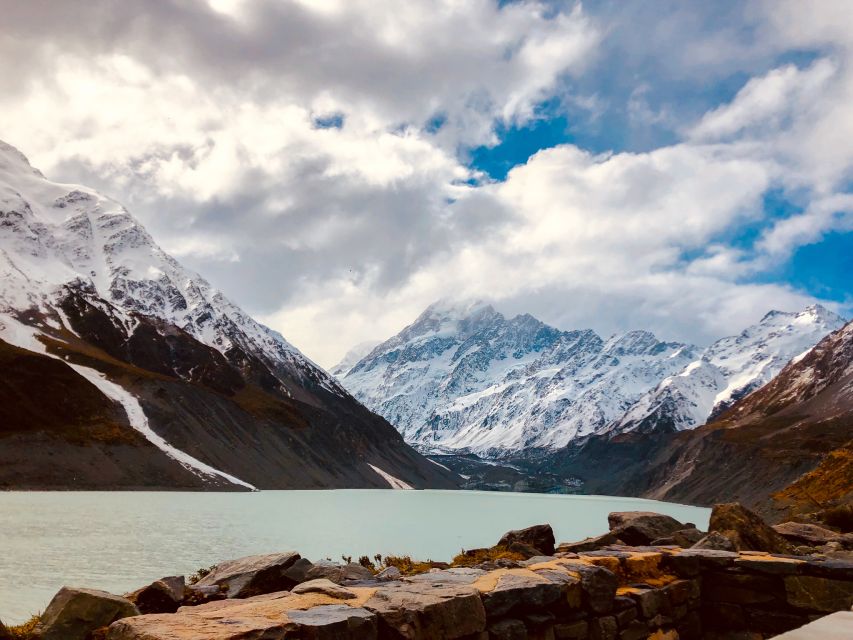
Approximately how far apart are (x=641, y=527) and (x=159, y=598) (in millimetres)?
12349

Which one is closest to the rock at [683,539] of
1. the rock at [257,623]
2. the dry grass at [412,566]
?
the dry grass at [412,566]

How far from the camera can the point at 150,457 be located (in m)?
138

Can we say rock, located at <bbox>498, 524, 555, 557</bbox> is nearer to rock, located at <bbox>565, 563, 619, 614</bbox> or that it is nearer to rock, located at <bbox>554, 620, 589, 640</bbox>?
rock, located at <bbox>565, 563, 619, 614</bbox>

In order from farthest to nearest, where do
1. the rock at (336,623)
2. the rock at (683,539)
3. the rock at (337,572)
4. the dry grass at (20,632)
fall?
the rock at (683,539)
the rock at (337,572)
the dry grass at (20,632)
the rock at (336,623)

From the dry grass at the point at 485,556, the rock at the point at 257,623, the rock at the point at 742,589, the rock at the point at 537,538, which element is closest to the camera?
the rock at the point at 257,623

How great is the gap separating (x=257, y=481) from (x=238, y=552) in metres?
131

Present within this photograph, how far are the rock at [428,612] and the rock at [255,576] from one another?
4.88 meters

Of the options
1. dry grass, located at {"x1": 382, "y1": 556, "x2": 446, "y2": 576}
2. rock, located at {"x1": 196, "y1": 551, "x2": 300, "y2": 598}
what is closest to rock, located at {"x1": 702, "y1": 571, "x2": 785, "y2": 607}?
dry grass, located at {"x1": 382, "y1": 556, "x2": 446, "y2": 576}

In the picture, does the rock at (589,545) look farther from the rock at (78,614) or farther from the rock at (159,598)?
the rock at (78,614)

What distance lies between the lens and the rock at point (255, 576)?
1329 centimetres

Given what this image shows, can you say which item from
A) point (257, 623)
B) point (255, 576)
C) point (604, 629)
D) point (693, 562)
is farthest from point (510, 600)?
point (255, 576)

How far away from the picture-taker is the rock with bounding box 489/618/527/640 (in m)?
9.29

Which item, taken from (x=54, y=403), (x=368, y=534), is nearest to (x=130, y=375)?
(x=54, y=403)

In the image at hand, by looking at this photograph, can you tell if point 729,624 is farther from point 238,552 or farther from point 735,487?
point 735,487
